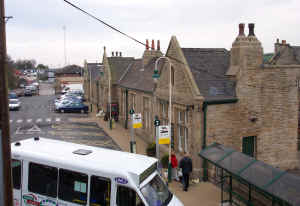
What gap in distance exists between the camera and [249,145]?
1611 centimetres

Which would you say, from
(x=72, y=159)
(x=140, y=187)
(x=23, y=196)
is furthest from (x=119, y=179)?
(x=23, y=196)

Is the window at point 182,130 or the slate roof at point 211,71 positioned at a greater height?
the slate roof at point 211,71

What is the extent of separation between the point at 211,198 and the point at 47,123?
23.0 m

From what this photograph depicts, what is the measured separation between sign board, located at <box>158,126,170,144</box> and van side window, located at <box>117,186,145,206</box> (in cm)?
572

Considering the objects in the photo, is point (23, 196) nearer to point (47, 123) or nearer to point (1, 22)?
point (1, 22)

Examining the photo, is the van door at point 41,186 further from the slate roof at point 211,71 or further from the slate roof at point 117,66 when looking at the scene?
the slate roof at point 117,66

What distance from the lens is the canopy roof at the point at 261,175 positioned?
8.50 meters

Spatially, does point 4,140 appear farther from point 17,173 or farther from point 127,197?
point 17,173

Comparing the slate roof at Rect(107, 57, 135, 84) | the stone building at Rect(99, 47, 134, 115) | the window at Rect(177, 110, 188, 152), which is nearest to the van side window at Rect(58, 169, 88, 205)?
the window at Rect(177, 110, 188, 152)

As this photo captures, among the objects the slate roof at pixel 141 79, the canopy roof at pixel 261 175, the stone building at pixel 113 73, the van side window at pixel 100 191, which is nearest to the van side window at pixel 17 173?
the van side window at pixel 100 191

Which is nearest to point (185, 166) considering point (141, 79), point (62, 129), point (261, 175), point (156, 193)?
point (261, 175)

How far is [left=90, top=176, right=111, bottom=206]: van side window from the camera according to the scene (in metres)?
8.61

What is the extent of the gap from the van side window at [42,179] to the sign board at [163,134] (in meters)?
5.62

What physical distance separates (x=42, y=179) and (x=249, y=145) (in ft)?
35.4
